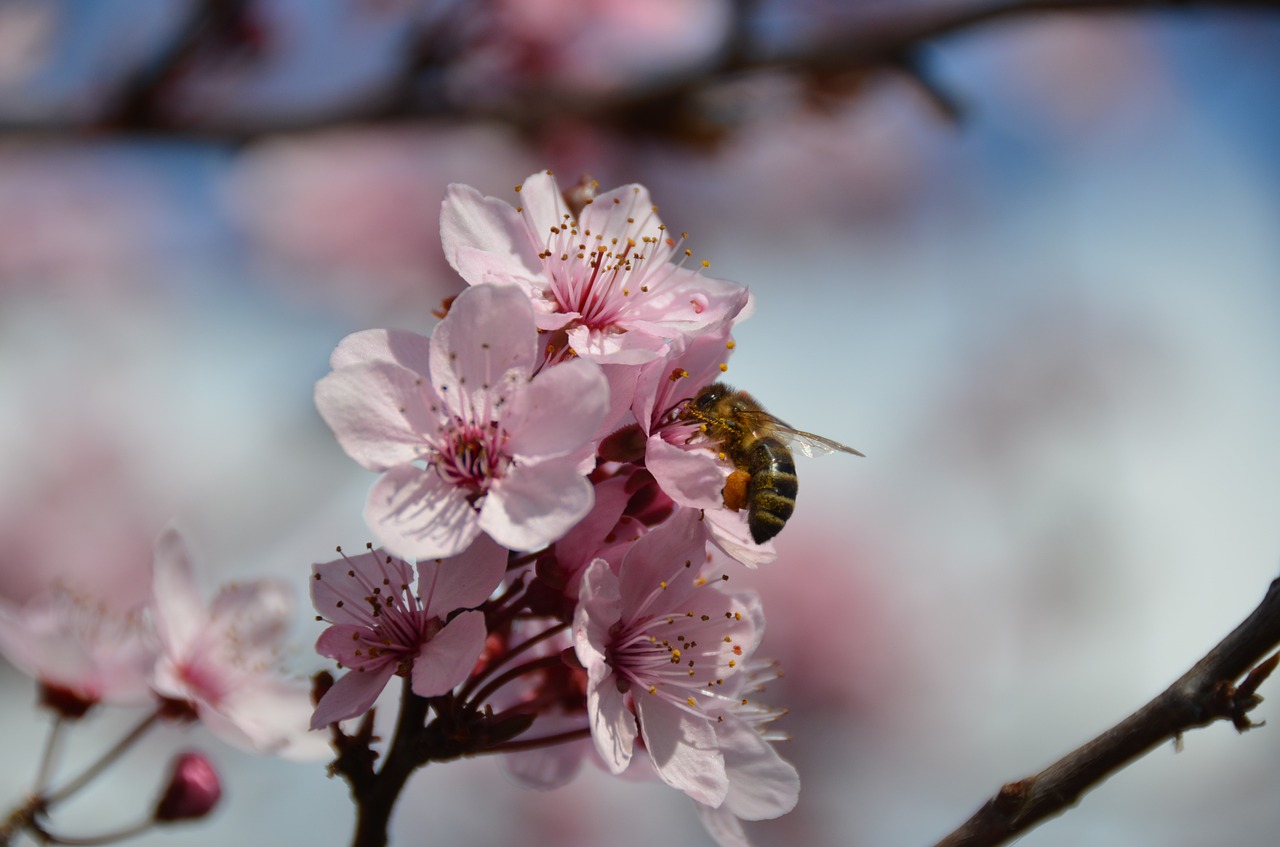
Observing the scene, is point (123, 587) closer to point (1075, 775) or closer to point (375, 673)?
point (375, 673)

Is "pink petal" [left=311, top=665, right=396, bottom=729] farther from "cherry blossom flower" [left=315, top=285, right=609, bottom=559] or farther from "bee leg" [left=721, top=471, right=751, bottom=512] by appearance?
"bee leg" [left=721, top=471, right=751, bottom=512]

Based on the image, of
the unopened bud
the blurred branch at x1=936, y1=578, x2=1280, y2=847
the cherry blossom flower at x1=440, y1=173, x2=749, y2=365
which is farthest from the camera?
the unopened bud

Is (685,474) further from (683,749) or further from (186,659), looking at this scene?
(186,659)

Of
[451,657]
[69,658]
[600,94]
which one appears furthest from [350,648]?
[600,94]

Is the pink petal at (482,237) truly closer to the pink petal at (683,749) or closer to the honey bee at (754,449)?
the honey bee at (754,449)

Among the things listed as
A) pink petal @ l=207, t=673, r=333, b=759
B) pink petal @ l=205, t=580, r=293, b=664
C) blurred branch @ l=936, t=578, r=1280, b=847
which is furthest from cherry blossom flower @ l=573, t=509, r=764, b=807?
pink petal @ l=205, t=580, r=293, b=664

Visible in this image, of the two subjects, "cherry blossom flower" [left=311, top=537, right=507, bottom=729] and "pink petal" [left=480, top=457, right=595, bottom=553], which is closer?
"pink petal" [left=480, top=457, right=595, bottom=553]

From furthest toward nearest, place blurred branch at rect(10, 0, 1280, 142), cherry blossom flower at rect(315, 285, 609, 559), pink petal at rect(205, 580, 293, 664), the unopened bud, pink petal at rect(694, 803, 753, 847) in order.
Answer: blurred branch at rect(10, 0, 1280, 142)
pink petal at rect(205, 580, 293, 664)
the unopened bud
pink petal at rect(694, 803, 753, 847)
cherry blossom flower at rect(315, 285, 609, 559)

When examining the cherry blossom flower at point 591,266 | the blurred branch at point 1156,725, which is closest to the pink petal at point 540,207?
the cherry blossom flower at point 591,266
